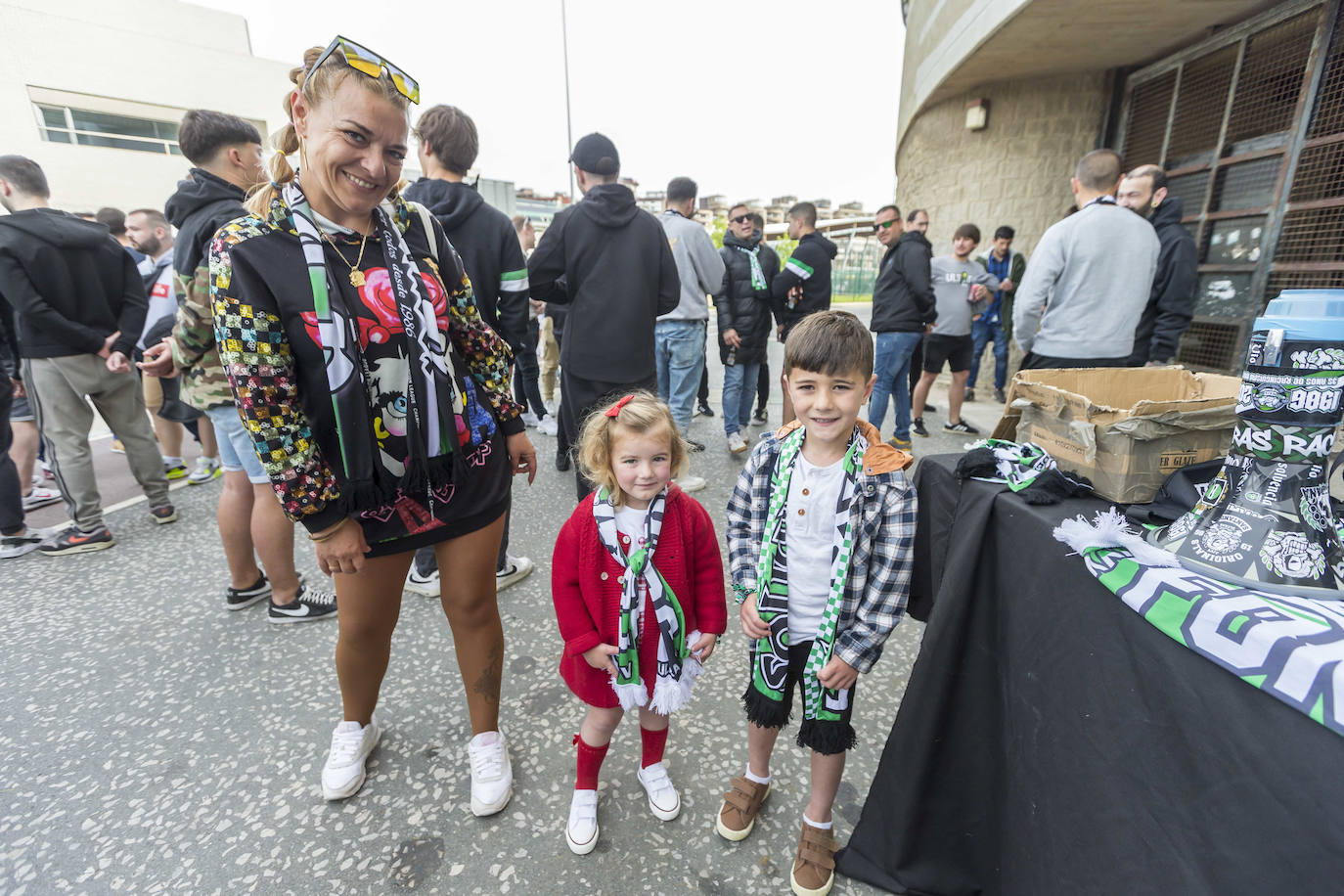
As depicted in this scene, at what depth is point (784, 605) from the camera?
1521 mm

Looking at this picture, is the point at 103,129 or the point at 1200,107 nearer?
the point at 1200,107

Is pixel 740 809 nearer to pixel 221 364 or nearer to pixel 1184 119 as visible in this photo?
pixel 221 364

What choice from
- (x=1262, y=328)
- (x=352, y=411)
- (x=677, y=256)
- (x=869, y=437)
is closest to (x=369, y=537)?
(x=352, y=411)

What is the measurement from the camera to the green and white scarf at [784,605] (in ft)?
4.70

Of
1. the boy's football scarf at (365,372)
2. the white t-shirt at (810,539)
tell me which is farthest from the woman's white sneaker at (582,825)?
the boy's football scarf at (365,372)

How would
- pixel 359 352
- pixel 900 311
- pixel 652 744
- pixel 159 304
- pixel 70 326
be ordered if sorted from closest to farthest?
pixel 359 352, pixel 652 744, pixel 70 326, pixel 159 304, pixel 900 311

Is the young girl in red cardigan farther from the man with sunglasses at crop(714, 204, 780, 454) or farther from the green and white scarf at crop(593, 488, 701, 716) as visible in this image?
the man with sunglasses at crop(714, 204, 780, 454)

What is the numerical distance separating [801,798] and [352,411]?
5.57 feet

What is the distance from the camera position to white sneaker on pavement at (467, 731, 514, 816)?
175 cm

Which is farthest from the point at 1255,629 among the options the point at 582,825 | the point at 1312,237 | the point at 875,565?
the point at 1312,237

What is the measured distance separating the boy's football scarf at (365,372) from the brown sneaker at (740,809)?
48.8 inches

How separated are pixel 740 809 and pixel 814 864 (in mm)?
237

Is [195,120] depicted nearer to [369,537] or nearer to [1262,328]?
[369,537]

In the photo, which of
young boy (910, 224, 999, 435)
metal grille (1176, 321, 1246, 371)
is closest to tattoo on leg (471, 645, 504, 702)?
young boy (910, 224, 999, 435)
